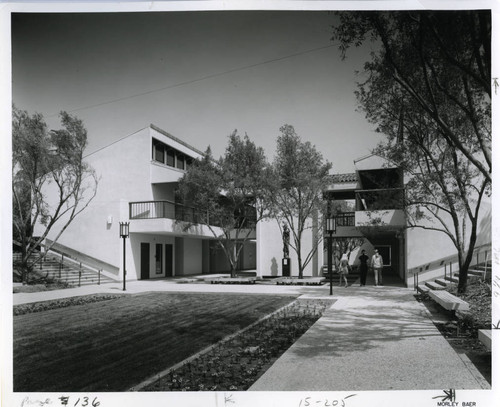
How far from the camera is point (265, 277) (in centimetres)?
1930

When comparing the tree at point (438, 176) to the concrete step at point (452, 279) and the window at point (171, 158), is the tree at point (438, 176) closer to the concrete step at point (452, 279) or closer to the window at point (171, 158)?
the concrete step at point (452, 279)

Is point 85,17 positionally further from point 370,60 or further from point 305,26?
point 370,60

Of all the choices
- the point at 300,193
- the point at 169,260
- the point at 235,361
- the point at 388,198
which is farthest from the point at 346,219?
the point at 235,361

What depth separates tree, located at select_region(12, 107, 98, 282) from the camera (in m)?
5.70

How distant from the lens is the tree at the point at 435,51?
178 inches

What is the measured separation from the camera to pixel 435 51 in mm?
5340

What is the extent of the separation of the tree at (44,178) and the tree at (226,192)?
5185mm

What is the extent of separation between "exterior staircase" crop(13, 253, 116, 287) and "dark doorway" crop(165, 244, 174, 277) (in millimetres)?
4810

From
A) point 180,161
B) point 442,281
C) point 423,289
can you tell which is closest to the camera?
point 423,289

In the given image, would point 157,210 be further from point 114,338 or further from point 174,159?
point 114,338

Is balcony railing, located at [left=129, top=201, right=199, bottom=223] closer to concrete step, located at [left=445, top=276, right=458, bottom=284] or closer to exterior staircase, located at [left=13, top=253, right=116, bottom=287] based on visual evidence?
exterior staircase, located at [left=13, top=253, right=116, bottom=287]

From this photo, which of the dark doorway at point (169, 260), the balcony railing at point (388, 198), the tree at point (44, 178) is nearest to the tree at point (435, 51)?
the tree at point (44, 178)

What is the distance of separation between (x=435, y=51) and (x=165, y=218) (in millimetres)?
11760

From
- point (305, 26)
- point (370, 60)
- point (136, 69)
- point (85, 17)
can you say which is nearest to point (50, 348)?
point (136, 69)
